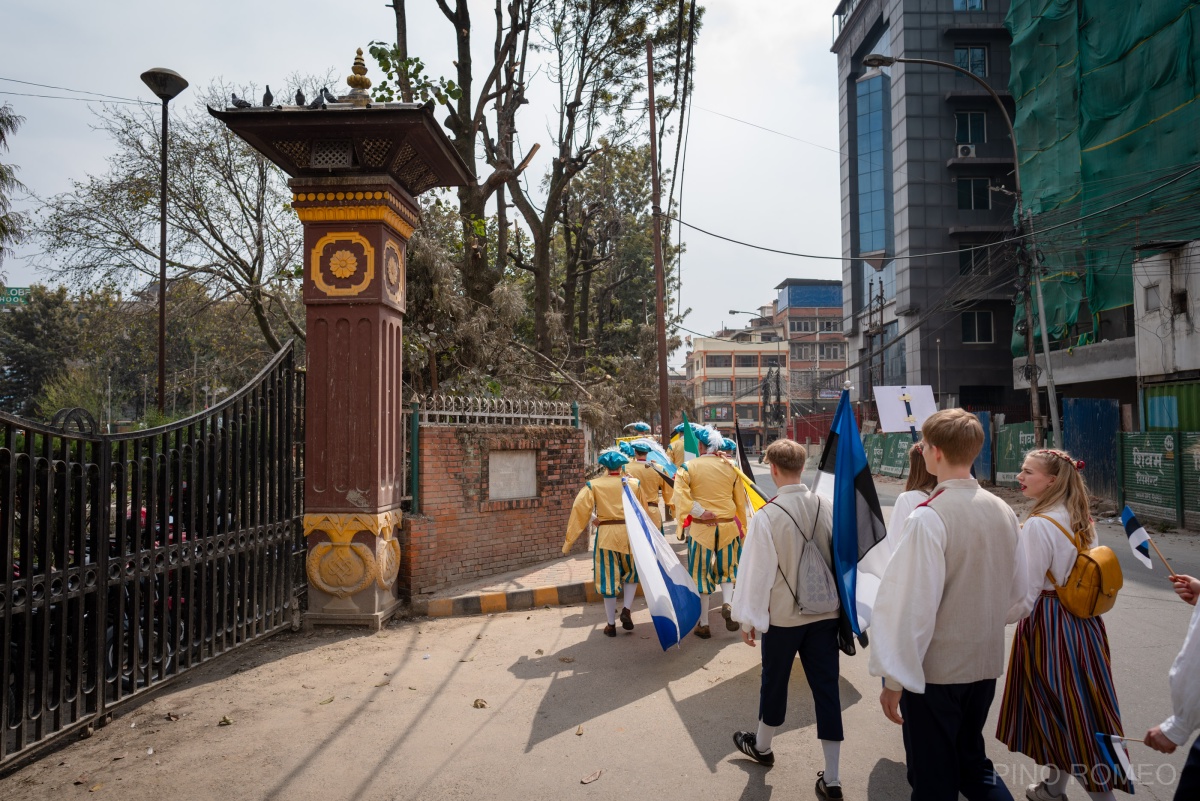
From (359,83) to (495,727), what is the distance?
563 centimetres

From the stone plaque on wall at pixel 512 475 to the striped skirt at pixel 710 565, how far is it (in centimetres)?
310

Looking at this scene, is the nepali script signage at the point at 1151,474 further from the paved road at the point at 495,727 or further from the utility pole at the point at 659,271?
the utility pole at the point at 659,271

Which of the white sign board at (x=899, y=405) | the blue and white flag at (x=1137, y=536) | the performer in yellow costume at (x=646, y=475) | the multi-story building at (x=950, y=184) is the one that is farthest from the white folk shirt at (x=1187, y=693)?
the multi-story building at (x=950, y=184)

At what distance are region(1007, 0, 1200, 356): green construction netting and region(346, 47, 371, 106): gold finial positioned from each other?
1472 centimetres

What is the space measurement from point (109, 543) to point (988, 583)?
4.88m

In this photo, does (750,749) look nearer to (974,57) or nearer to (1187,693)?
(1187,693)

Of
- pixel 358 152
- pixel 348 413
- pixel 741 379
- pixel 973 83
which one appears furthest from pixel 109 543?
pixel 741 379

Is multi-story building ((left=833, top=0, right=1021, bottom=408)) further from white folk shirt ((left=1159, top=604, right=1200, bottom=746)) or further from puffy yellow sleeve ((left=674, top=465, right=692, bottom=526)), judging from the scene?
white folk shirt ((left=1159, top=604, right=1200, bottom=746))

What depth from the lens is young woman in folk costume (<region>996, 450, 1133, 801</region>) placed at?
3.27 metres

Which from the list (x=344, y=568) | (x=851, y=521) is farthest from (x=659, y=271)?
(x=851, y=521)

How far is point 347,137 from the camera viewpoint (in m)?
6.90

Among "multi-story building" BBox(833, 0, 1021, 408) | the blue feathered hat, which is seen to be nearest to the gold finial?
the blue feathered hat

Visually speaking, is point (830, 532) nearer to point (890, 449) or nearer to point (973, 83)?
point (890, 449)

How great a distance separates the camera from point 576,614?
26.0 ft
